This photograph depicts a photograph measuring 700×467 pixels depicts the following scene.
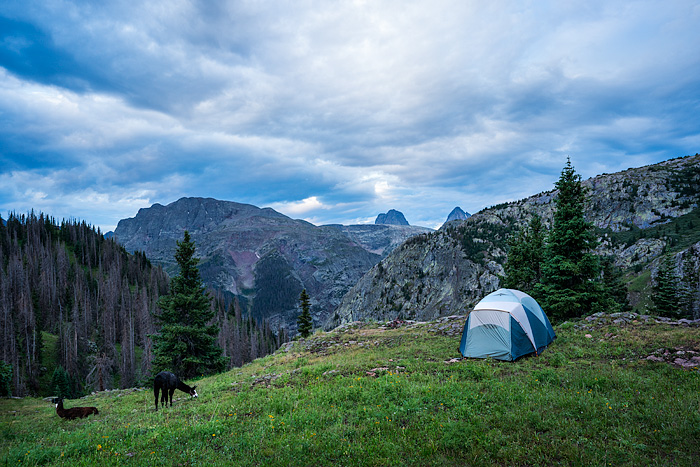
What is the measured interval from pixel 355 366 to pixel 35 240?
177m

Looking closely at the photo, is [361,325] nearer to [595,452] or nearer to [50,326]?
[595,452]

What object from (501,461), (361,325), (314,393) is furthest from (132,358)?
(501,461)

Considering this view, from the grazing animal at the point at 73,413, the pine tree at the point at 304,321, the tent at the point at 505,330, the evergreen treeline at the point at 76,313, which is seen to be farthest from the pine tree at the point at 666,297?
the evergreen treeline at the point at 76,313

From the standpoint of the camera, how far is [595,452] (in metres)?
6.90

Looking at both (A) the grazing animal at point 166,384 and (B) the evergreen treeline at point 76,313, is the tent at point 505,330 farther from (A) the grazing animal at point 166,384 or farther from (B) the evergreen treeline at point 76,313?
(B) the evergreen treeline at point 76,313

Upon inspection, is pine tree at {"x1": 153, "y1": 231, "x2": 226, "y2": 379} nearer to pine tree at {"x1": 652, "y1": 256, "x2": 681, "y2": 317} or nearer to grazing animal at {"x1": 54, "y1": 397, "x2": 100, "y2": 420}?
grazing animal at {"x1": 54, "y1": 397, "x2": 100, "y2": 420}

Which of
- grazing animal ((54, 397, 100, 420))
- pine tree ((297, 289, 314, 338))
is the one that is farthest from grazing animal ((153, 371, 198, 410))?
pine tree ((297, 289, 314, 338))

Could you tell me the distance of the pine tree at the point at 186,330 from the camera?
2594 centimetres

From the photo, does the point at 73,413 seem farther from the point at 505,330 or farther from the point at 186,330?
the point at 505,330

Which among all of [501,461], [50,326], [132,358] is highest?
[501,461]

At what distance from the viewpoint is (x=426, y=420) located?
9.12 meters

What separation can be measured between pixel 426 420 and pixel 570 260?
2504 cm

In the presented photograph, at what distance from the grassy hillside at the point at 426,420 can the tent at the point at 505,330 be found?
108cm

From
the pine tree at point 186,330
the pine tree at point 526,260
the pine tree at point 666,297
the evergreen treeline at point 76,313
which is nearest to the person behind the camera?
the pine tree at point 186,330
